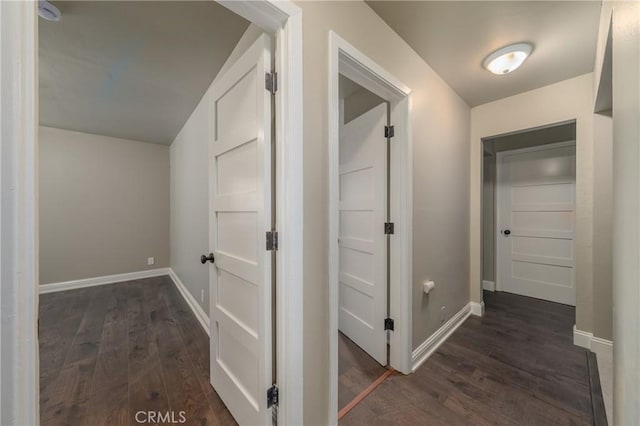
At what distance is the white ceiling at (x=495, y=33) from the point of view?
144 centimetres

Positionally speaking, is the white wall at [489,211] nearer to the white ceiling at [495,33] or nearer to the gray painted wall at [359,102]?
the white ceiling at [495,33]

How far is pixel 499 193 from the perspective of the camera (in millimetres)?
3629

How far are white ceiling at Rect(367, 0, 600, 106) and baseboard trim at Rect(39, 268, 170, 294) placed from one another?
198 inches

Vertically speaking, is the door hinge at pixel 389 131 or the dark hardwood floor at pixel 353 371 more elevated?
the door hinge at pixel 389 131

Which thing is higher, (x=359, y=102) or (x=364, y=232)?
(x=359, y=102)

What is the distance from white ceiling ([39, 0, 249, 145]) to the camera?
4.84 feet

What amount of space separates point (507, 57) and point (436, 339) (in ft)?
7.69

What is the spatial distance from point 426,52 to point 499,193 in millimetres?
2758

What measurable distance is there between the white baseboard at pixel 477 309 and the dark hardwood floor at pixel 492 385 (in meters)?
A: 0.29

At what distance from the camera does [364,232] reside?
6.68ft

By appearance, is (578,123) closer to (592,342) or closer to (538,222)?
(538,222)

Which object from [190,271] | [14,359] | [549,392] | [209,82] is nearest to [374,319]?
[549,392]

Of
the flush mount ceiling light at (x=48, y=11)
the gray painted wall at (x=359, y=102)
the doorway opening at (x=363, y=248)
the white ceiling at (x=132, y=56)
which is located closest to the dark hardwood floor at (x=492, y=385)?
the doorway opening at (x=363, y=248)

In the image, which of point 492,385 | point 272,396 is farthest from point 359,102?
point 492,385
